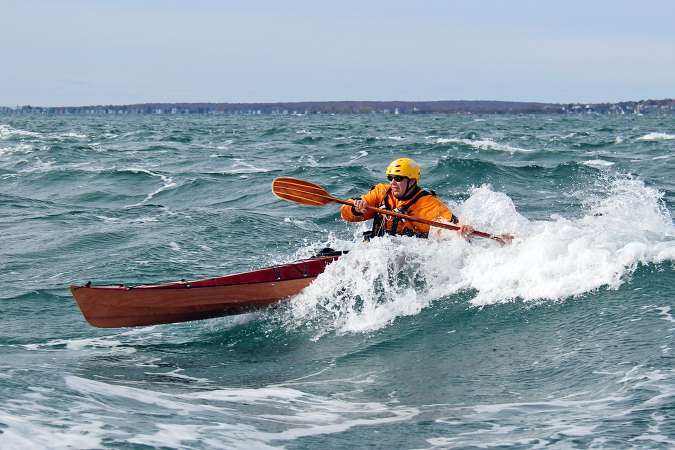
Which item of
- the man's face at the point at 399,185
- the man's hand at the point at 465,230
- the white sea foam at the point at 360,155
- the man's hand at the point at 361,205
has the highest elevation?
the man's face at the point at 399,185

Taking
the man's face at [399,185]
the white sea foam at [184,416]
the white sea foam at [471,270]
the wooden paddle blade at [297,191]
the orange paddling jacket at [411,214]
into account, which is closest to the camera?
the white sea foam at [184,416]

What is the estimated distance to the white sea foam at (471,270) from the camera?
1045 centimetres

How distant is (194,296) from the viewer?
10.5 m

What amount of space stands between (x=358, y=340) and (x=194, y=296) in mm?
2077

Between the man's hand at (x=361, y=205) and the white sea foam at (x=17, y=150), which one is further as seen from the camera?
the white sea foam at (x=17, y=150)

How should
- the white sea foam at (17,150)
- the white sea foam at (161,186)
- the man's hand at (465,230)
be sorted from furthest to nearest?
the white sea foam at (17,150)
the white sea foam at (161,186)
the man's hand at (465,230)

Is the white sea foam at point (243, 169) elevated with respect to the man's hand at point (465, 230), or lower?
lower

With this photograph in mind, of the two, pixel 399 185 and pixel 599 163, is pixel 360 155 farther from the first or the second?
pixel 399 185

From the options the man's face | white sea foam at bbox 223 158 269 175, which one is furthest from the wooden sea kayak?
white sea foam at bbox 223 158 269 175

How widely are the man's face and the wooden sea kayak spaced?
116cm

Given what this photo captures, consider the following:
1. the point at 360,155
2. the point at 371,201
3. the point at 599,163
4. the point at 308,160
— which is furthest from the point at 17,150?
the point at 371,201

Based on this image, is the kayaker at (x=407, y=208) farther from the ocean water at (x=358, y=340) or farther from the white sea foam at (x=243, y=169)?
the white sea foam at (x=243, y=169)

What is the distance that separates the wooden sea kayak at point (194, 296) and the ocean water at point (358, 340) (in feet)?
0.70

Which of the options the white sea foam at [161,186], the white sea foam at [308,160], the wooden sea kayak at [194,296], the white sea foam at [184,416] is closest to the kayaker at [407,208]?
the wooden sea kayak at [194,296]
